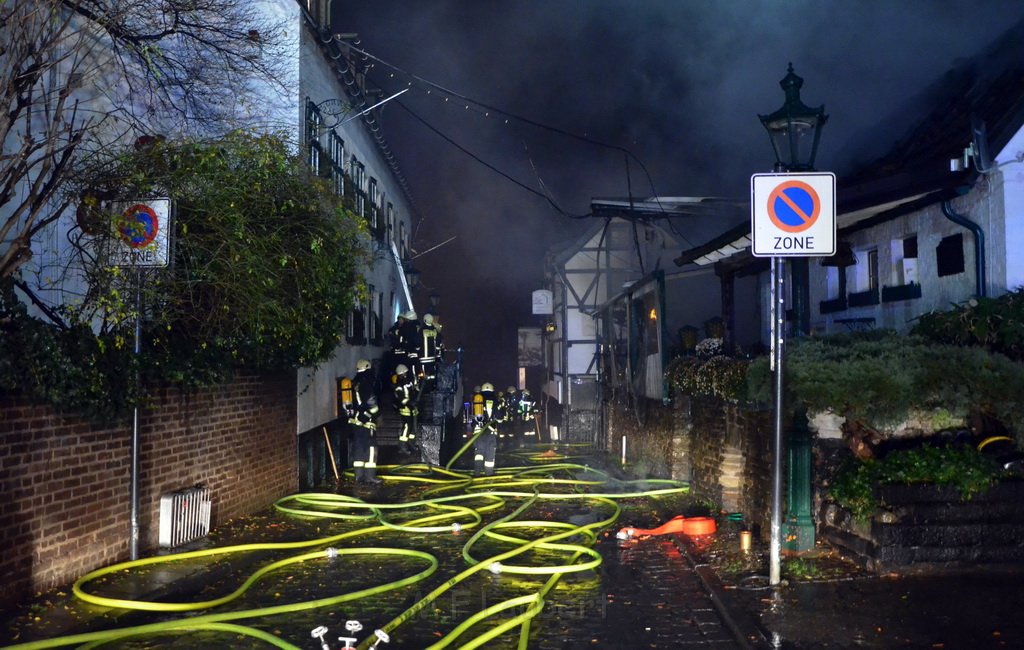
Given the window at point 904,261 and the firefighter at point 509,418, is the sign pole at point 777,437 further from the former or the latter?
the firefighter at point 509,418

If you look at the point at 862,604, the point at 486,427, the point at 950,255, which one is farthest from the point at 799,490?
the point at 486,427

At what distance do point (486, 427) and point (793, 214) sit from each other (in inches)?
365

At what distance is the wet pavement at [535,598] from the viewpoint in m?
5.75

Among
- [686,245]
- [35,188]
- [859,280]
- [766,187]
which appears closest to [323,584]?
[35,188]

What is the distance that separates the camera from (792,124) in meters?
8.95

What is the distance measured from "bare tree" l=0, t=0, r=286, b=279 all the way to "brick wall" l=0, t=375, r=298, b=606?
5.25 ft

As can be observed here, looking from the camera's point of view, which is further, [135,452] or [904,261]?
[904,261]

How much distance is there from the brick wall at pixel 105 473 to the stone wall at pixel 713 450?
19.7 ft

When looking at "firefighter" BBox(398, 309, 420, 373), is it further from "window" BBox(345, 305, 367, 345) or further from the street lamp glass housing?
the street lamp glass housing

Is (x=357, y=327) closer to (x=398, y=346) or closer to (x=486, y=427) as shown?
(x=398, y=346)

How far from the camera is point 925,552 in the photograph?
7055 millimetres

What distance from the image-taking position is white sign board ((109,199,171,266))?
7.60m

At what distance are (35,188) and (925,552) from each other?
8242 mm

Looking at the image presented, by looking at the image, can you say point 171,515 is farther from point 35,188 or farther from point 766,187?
point 766,187
